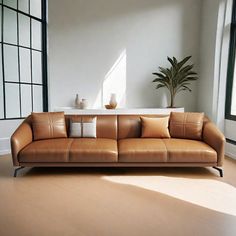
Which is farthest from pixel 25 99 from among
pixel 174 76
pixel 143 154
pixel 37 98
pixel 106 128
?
pixel 174 76

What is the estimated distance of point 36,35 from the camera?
4.39 m

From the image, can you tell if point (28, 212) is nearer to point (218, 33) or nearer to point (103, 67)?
point (103, 67)

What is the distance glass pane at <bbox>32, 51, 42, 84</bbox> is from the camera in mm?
4411

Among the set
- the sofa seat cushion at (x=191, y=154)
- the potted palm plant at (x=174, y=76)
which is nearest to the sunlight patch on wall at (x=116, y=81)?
the potted palm plant at (x=174, y=76)

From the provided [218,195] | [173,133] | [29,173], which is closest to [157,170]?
[173,133]

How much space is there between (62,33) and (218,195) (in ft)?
13.0

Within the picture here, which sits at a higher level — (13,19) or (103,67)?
(13,19)

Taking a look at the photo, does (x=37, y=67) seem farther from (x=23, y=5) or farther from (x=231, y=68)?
(x=231, y=68)

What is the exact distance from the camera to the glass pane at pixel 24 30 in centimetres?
414

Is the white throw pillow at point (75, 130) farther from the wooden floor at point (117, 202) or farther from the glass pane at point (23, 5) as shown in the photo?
the glass pane at point (23, 5)

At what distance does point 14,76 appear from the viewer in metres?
4.13

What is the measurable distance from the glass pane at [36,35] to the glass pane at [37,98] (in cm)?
79

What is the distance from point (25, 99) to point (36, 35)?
1255 mm

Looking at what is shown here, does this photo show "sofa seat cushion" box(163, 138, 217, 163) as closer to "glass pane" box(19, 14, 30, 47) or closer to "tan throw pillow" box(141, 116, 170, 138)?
"tan throw pillow" box(141, 116, 170, 138)
